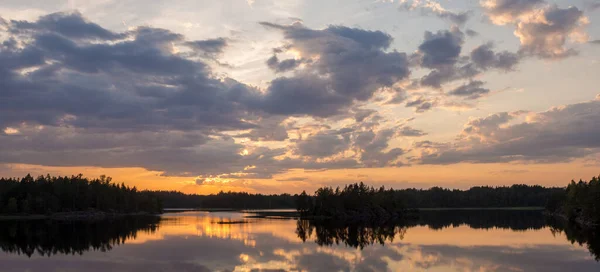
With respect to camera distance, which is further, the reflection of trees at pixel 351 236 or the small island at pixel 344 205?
the small island at pixel 344 205

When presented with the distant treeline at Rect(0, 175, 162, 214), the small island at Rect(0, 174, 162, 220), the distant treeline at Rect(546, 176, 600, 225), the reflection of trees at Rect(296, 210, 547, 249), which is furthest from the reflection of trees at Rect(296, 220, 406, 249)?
the distant treeline at Rect(0, 175, 162, 214)

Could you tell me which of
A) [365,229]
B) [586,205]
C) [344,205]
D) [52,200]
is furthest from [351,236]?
[52,200]

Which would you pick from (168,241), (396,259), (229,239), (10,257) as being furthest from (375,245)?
(10,257)

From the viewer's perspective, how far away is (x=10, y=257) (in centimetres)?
5128

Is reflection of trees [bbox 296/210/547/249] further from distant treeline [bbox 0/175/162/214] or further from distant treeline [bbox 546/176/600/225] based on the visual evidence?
distant treeline [bbox 0/175/162/214]

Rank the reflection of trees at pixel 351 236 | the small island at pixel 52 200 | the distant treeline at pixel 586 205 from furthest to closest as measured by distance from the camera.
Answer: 1. the small island at pixel 52 200
2. the distant treeline at pixel 586 205
3. the reflection of trees at pixel 351 236

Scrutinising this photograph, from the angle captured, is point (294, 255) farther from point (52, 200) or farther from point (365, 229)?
point (52, 200)

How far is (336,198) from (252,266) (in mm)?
131169

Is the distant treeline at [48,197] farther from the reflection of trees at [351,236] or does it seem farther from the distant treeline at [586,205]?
the distant treeline at [586,205]

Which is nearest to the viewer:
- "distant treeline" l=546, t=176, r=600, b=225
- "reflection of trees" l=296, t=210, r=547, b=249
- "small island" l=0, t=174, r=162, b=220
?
"reflection of trees" l=296, t=210, r=547, b=249

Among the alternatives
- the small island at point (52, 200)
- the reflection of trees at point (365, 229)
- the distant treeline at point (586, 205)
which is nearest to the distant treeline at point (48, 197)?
the small island at point (52, 200)

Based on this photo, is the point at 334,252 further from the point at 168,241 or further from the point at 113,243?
the point at 113,243

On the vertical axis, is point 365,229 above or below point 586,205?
below

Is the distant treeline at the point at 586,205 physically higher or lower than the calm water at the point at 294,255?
higher
